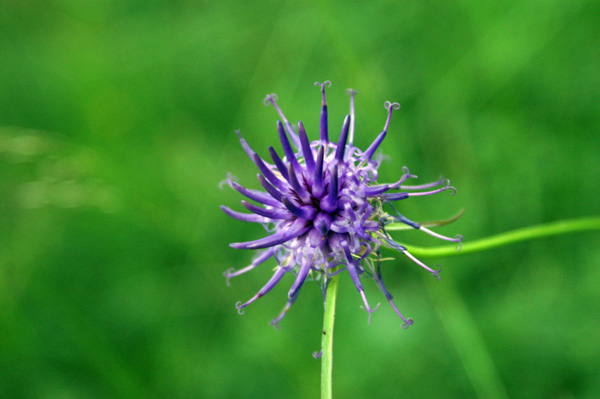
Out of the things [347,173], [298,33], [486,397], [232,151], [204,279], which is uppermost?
[298,33]

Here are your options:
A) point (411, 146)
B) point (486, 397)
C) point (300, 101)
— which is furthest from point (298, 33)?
point (486, 397)

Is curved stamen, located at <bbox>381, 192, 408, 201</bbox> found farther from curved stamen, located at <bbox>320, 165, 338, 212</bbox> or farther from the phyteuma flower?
curved stamen, located at <bbox>320, 165, 338, 212</bbox>

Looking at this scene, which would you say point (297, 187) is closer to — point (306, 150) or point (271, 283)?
point (306, 150)

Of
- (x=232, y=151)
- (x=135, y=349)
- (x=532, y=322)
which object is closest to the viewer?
(x=532, y=322)

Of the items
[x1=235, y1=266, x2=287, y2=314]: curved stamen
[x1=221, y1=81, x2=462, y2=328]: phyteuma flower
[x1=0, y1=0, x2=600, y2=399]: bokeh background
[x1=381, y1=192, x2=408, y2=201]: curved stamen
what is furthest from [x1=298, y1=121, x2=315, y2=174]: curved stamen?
[x1=0, y1=0, x2=600, y2=399]: bokeh background

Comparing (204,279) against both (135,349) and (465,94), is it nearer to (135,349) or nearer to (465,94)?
(135,349)
